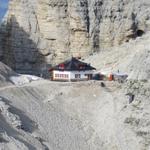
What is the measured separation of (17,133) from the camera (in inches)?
1734

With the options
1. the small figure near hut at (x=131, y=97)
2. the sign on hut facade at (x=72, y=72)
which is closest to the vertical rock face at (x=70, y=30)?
the sign on hut facade at (x=72, y=72)

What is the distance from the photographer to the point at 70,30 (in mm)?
74875

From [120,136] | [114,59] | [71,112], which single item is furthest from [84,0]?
[120,136]

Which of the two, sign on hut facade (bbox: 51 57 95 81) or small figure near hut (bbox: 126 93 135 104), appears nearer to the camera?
small figure near hut (bbox: 126 93 135 104)

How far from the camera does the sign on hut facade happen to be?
61906 millimetres

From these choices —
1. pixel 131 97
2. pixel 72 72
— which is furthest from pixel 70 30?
pixel 131 97

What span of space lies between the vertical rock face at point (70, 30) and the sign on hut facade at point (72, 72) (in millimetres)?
11095

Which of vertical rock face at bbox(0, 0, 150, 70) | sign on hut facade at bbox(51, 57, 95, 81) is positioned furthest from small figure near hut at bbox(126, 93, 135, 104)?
vertical rock face at bbox(0, 0, 150, 70)

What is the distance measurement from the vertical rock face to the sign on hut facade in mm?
11095

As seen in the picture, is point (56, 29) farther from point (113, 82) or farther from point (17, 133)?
point (17, 133)

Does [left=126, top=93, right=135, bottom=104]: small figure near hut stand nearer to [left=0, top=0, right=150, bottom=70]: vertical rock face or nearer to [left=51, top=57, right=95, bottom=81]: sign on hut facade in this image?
[left=51, top=57, right=95, bottom=81]: sign on hut facade

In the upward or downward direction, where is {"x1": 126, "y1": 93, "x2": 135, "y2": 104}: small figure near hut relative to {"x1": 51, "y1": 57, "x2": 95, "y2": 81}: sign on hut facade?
upward

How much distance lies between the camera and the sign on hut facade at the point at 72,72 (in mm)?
61906

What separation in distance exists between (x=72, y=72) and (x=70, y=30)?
13.8m
